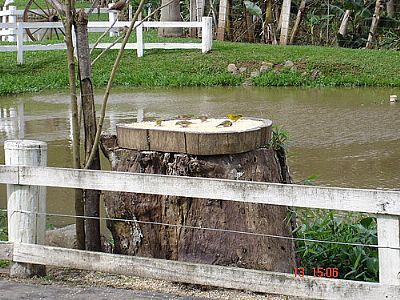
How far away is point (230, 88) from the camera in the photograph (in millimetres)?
19938

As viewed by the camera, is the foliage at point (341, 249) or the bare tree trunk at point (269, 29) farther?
the bare tree trunk at point (269, 29)

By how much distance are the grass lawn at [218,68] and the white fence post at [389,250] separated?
591 inches

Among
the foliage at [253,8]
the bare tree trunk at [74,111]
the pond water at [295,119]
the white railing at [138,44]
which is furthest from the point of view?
the foliage at [253,8]

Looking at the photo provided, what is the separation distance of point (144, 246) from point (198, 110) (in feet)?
33.0

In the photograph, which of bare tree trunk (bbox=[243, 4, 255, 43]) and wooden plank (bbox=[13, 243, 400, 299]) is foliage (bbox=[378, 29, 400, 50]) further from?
wooden plank (bbox=[13, 243, 400, 299])

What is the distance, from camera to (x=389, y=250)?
4.79 metres

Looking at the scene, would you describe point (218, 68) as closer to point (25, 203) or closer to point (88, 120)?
point (88, 120)

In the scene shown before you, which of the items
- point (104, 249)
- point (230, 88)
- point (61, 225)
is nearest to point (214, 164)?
point (104, 249)

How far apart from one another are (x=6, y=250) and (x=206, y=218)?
1235 mm

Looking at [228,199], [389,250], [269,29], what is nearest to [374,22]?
[269,29]

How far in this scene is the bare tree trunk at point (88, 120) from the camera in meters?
6.00

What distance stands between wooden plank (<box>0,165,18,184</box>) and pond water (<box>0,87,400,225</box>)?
105 inches
